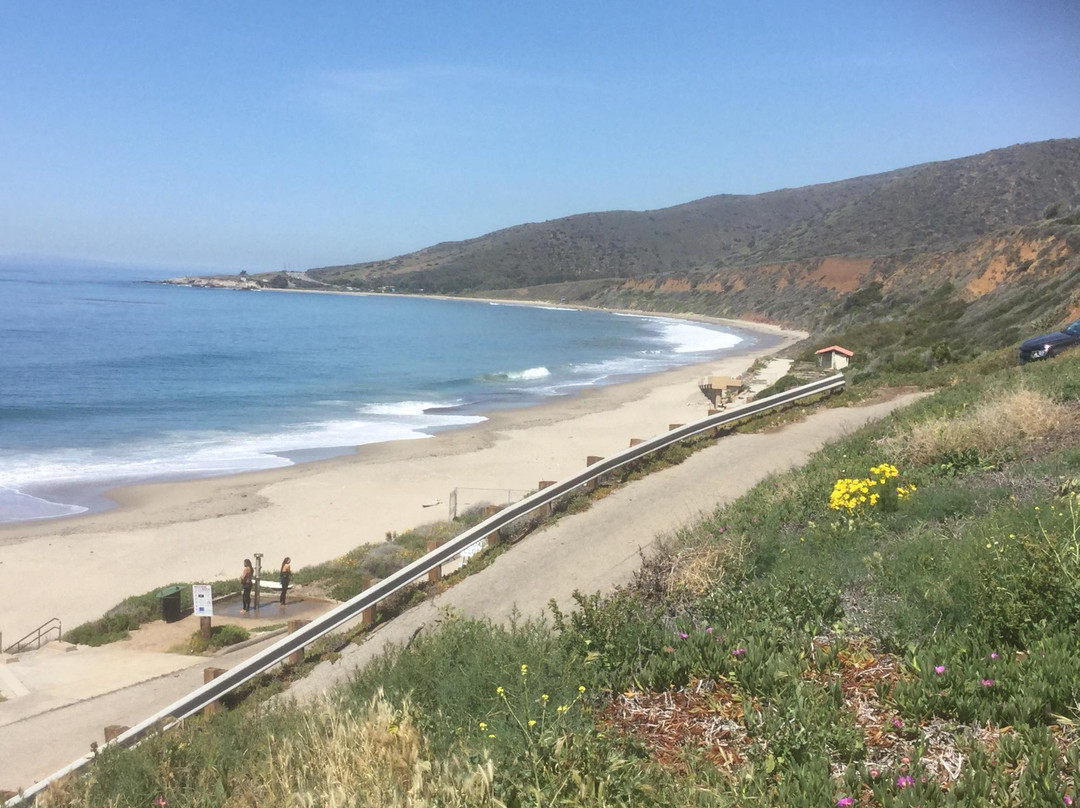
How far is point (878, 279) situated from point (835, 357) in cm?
4784

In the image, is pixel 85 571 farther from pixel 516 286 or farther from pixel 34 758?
pixel 516 286

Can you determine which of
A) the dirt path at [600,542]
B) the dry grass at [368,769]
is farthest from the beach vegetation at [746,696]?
the dirt path at [600,542]

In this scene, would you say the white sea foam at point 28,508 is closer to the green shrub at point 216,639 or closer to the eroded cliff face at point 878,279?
the green shrub at point 216,639

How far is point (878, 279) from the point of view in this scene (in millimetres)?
78250

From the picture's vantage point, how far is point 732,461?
1175 centimetres

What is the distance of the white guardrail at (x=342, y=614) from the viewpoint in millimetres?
6508

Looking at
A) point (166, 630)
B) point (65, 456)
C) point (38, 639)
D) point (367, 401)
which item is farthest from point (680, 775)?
point (367, 401)

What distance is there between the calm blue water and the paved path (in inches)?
590

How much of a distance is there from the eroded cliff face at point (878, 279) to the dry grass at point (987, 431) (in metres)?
19.9

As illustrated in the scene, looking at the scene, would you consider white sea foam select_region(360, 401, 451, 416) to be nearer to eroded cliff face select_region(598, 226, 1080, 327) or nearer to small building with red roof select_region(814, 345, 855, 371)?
small building with red roof select_region(814, 345, 855, 371)

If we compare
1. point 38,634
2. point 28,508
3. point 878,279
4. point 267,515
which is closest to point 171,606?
point 38,634

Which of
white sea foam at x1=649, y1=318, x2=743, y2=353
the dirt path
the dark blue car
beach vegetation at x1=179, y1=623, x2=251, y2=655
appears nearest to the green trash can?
beach vegetation at x1=179, y1=623, x2=251, y2=655

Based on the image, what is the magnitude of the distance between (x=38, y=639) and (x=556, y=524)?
33.6ft

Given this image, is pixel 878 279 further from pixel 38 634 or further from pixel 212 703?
pixel 212 703
